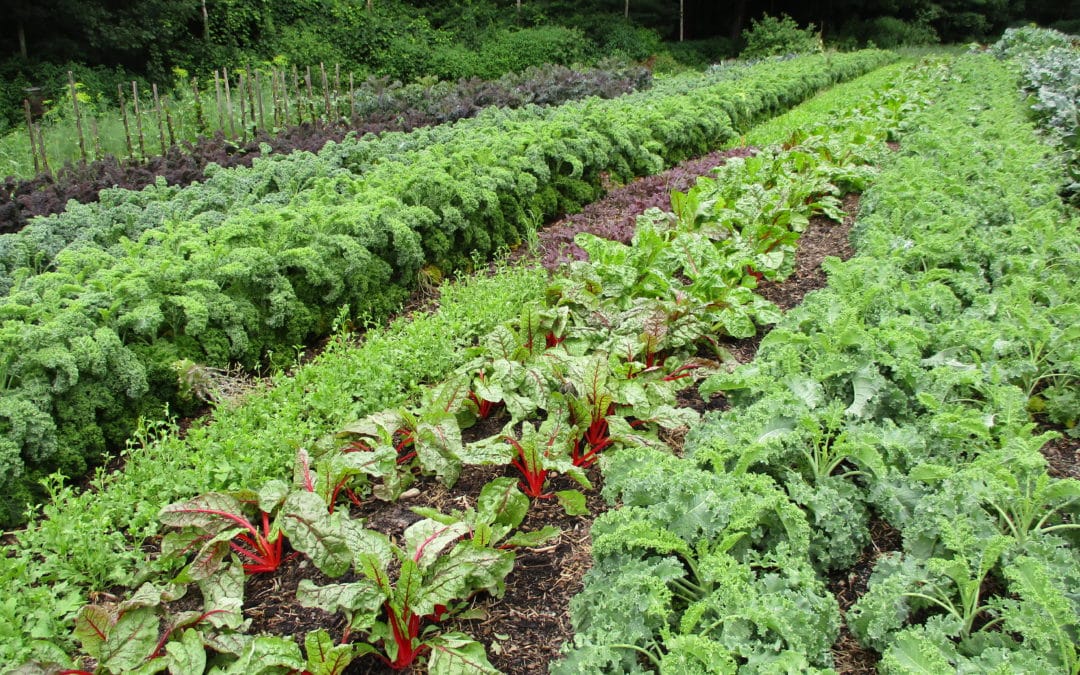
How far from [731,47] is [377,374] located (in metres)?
35.2

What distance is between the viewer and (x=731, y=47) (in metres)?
34.6

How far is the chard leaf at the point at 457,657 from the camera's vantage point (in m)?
2.37

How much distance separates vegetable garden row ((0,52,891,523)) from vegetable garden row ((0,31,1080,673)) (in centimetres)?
52

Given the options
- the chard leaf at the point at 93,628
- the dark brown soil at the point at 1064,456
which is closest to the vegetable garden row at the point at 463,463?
the chard leaf at the point at 93,628

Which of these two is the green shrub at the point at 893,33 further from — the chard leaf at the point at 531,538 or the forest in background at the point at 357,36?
the chard leaf at the point at 531,538

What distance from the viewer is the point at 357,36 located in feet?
76.0

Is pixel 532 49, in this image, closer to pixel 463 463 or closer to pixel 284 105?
pixel 284 105

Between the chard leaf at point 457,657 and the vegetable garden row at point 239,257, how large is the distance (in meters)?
2.59

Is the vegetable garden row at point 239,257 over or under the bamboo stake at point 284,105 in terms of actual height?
under

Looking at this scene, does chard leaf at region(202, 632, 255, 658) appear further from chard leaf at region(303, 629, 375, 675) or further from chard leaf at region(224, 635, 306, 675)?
chard leaf at region(303, 629, 375, 675)

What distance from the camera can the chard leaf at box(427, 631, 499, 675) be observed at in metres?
2.37

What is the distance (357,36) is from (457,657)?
24.2 meters

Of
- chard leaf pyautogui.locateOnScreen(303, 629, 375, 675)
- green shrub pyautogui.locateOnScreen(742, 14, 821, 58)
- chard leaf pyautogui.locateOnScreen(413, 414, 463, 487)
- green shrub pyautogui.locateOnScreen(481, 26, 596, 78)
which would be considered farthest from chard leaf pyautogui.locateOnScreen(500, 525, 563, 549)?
green shrub pyautogui.locateOnScreen(742, 14, 821, 58)

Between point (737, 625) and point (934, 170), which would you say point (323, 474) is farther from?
point (934, 170)
